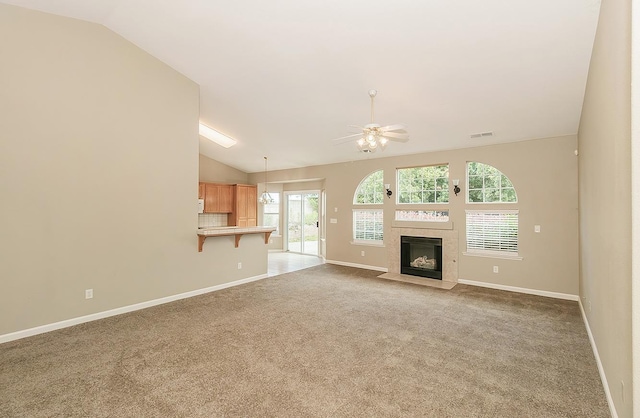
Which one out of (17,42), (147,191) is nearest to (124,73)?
(17,42)

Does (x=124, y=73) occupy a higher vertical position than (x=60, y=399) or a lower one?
higher

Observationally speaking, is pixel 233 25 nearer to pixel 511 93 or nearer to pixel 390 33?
pixel 390 33

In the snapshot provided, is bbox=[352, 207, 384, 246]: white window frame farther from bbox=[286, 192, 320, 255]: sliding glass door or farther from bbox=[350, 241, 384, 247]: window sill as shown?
bbox=[286, 192, 320, 255]: sliding glass door

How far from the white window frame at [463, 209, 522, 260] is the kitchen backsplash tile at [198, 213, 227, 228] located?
7030 millimetres

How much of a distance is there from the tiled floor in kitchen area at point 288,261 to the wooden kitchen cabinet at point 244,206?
136cm

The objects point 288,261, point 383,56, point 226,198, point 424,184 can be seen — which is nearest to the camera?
point 383,56

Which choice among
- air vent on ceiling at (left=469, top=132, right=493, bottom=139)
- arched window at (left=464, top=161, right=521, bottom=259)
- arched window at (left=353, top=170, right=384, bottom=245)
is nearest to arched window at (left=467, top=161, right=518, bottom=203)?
arched window at (left=464, top=161, right=521, bottom=259)

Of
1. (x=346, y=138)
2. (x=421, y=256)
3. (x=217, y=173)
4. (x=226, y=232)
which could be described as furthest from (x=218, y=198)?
(x=421, y=256)

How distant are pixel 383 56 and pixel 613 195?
8.49 ft

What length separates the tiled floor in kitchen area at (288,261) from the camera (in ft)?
23.5

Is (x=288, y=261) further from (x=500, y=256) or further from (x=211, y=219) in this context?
(x=500, y=256)

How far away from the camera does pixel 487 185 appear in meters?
5.70

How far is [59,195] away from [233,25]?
2.92 m

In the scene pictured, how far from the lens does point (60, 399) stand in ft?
7.24
